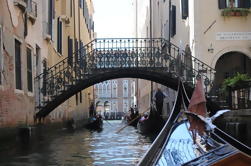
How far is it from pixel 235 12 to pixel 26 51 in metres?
5.42

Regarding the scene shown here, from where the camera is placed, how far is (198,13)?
12.4m

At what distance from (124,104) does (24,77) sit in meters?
49.6

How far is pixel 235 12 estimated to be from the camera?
478 inches

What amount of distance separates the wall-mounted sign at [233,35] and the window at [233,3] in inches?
27.7

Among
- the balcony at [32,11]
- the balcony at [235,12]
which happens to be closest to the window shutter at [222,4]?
the balcony at [235,12]

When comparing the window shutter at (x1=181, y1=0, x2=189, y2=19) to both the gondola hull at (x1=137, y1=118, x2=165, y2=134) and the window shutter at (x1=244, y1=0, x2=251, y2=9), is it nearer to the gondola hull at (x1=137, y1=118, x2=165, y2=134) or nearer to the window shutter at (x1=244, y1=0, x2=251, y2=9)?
the window shutter at (x1=244, y1=0, x2=251, y2=9)

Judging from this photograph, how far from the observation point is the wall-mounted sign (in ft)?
40.5

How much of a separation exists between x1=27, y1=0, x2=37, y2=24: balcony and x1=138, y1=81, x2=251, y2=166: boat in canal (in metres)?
6.05

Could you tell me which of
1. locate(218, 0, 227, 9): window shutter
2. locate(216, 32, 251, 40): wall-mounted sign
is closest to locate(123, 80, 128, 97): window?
locate(216, 32, 251, 40): wall-mounted sign

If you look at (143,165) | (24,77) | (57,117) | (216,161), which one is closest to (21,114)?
(24,77)

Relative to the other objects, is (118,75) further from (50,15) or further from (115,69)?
(50,15)

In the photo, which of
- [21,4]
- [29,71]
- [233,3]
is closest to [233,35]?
[233,3]

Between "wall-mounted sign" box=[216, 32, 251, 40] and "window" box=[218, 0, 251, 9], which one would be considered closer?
"window" box=[218, 0, 251, 9]

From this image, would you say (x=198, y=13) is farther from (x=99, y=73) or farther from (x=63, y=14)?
(x=63, y=14)
